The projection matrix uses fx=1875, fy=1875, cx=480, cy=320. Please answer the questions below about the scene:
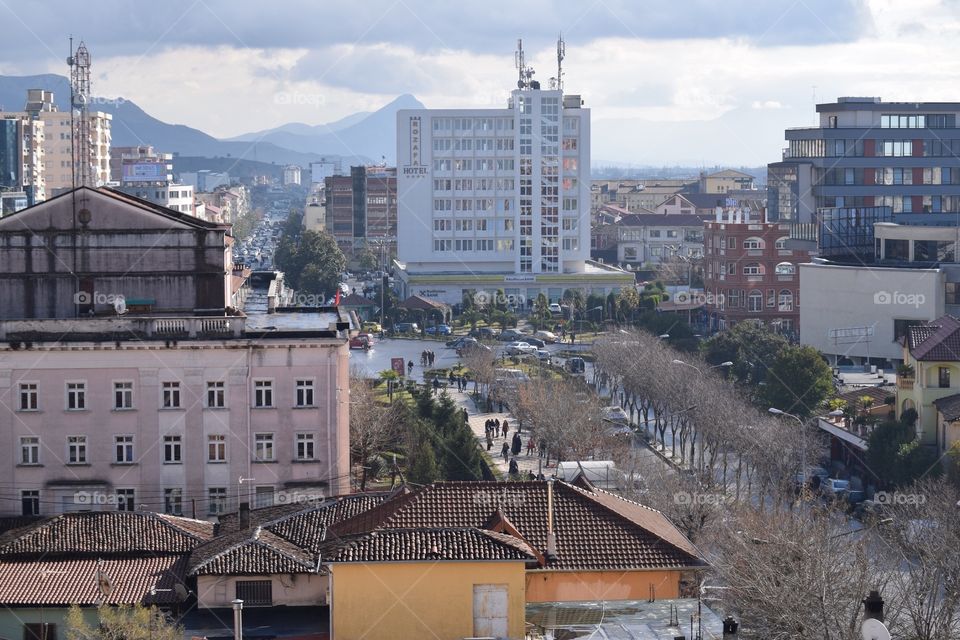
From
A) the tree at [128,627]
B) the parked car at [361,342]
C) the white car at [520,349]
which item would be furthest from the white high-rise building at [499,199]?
the tree at [128,627]

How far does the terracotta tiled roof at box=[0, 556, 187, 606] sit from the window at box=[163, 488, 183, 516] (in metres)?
7.27

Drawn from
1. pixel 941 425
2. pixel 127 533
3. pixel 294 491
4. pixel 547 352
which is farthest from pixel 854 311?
pixel 127 533

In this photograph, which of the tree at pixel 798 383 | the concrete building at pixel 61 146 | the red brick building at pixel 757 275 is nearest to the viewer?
the tree at pixel 798 383

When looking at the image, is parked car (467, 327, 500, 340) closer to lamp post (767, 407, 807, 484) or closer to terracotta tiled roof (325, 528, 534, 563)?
lamp post (767, 407, 807, 484)

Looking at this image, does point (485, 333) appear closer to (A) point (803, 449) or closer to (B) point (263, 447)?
(A) point (803, 449)

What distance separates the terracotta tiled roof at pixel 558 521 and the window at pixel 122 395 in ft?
32.8

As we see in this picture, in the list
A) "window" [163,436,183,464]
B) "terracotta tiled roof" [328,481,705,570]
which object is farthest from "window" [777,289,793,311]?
"terracotta tiled roof" [328,481,705,570]

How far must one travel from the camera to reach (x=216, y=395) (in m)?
33.3

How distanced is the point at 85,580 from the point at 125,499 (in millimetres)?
8762

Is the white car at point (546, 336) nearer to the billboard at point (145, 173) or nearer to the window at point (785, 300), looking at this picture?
the window at point (785, 300)

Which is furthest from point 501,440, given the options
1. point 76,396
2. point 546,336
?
point 546,336

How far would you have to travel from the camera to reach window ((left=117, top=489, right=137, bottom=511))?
109ft

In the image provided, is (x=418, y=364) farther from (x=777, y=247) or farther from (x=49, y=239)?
(x=49, y=239)

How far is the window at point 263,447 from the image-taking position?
110 feet
